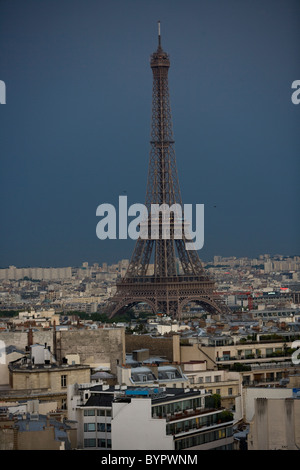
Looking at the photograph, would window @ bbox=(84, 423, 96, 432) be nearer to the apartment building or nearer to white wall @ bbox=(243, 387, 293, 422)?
the apartment building

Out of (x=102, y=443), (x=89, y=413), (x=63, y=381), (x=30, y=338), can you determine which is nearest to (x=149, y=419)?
(x=102, y=443)

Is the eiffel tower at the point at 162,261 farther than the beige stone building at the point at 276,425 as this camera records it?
Yes

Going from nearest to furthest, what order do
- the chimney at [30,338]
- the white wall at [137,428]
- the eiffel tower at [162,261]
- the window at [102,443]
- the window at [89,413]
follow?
the white wall at [137,428], the window at [102,443], the window at [89,413], the chimney at [30,338], the eiffel tower at [162,261]

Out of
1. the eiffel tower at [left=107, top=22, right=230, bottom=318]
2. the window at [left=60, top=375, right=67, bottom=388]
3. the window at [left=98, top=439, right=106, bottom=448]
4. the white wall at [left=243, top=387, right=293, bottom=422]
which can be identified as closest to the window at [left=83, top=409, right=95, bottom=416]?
the window at [left=98, top=439, right=106, bottom=448]

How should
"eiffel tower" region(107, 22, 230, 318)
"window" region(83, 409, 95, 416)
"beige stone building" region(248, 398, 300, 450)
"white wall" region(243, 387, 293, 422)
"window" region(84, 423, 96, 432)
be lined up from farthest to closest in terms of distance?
"eiffel tower" region(107, 22, 230, 318) → "white wall" region(243, 387, 293, 422) → "window" region(83, 409, 95, 416) → "window" region(84, 423, 96, 432) → "beige stone building" region(248, 398, 300, 450)

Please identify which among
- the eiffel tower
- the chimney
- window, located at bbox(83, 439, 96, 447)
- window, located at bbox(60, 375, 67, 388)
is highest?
the eiffel tower

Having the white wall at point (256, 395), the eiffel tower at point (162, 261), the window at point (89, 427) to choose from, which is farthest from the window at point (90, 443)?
the eiffel tower at point (162, 261)

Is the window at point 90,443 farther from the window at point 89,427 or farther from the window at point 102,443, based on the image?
the window at point 89,427
